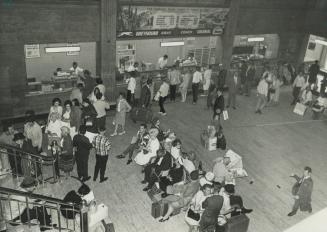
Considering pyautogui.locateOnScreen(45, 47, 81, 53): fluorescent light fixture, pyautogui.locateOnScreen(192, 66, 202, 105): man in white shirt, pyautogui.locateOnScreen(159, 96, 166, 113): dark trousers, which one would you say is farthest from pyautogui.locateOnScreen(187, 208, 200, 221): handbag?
pyautogui.locateOnScreen(45, 47, 81, 53): fluorescent light fixture

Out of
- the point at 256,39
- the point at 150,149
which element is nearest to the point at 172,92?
the point at 256,39

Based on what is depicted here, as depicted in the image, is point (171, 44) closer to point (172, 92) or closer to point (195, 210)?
point (172, 92)

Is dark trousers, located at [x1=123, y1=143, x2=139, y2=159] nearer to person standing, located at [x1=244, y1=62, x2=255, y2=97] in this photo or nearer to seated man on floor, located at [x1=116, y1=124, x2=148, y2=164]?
seated man on floor, located at [x1=116, y1=124, x2=148, y2=164]

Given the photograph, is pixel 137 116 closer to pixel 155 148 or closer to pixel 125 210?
pixel 155 148

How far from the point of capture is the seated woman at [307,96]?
16680 millimetres

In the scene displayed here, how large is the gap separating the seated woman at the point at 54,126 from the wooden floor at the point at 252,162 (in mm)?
1466

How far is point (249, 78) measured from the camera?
18219 mm

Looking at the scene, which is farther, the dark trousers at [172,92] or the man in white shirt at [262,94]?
the dark trousers at [172,92]

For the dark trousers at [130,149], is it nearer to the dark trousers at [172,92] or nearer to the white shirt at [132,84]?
the white shirt at [132,84]

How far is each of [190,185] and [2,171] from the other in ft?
14.9

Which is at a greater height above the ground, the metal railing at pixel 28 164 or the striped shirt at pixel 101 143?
the striped shirt at pixel 101 143

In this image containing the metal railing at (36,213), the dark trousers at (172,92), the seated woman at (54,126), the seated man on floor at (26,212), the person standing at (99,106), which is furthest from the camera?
the dark trousers at (172,92)

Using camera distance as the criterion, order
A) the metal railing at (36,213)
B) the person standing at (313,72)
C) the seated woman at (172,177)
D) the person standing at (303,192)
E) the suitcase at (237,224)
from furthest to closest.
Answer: the person standing at (313,72), the seated woman at (172,177), the person standing at (303,192), the suitcase at (237,224), the metal railing at (36,213)

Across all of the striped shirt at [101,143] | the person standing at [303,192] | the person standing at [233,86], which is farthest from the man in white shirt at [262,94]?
the striped shirt at [101,143]
